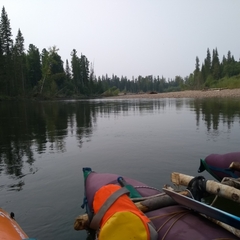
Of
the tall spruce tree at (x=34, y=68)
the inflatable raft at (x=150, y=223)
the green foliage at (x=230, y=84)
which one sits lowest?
the inflatable raft at (x=150, y=223)

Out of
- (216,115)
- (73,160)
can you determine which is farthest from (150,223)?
(216,115)

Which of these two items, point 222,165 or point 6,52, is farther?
point 6,52

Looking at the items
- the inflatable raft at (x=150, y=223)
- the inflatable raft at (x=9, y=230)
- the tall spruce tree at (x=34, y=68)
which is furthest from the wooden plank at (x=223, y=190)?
the tall spruce tree at (x=34, y=68)

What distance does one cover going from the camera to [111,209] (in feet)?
9.30

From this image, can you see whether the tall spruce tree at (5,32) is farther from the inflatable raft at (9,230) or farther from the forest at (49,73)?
the inflatable raft at (9,230)

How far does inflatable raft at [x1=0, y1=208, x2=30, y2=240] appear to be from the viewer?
2956 mm

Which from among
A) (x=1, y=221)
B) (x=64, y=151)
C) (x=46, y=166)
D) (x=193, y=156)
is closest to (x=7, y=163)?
(x=46, y=166)

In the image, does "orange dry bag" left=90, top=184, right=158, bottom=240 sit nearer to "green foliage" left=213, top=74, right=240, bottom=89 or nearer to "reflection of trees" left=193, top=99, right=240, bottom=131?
"reflection of trees" left=193, top=99, right=240, bottom=131

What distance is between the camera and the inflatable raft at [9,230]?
9.70 feet

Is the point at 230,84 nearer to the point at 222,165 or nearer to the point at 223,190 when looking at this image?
the point at 222,165

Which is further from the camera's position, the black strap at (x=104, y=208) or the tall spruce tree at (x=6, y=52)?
the tall spruce tree at (x=6, y=52)

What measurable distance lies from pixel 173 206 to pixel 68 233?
1.91 m

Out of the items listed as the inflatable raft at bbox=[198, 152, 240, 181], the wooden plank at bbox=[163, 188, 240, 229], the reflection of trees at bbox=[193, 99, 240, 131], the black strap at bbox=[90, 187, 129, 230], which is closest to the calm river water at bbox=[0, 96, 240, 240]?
the reflection of trees at bbox=[193, 99, 240, 131]

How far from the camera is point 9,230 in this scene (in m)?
3.16
